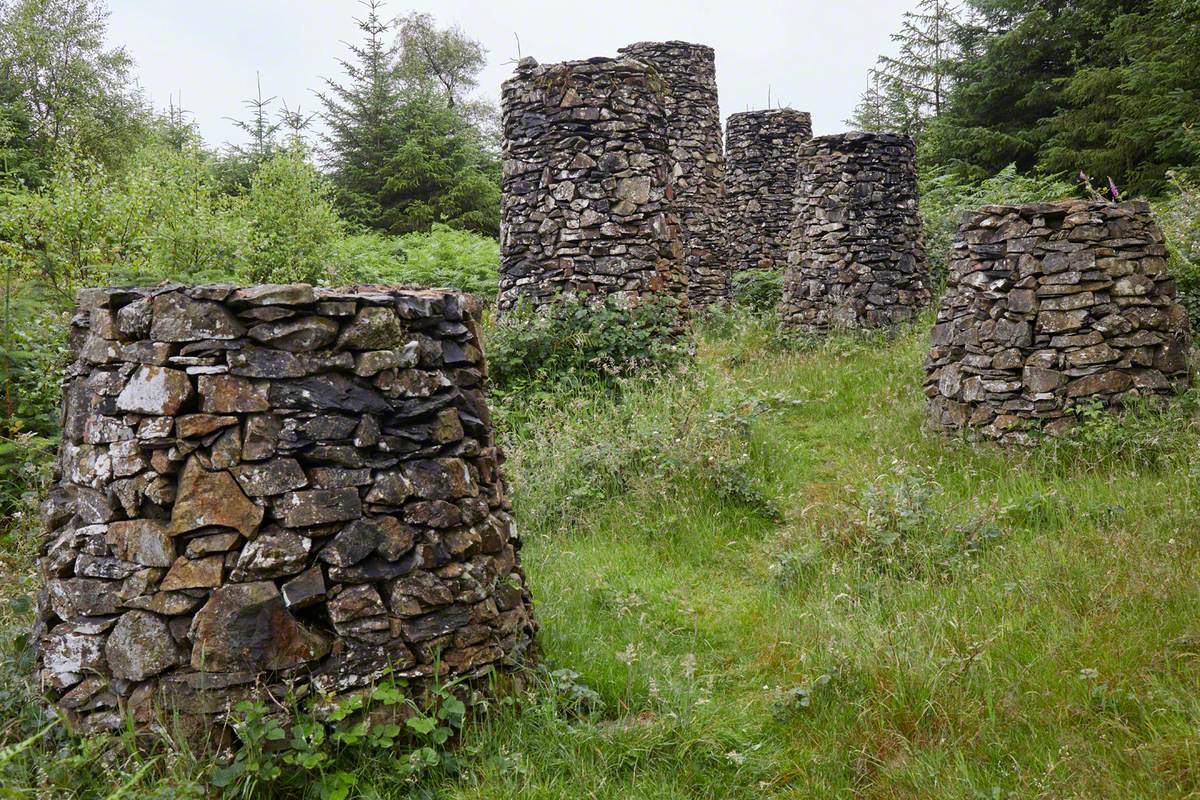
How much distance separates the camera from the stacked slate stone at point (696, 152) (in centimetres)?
1527

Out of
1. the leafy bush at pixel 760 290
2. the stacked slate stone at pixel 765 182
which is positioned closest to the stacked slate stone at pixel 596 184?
the leafy bush at pixel 760 290

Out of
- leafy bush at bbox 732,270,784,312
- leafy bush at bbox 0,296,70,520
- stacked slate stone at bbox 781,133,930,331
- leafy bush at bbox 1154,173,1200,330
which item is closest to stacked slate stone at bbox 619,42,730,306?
leafy bush at bbox 732,270,784,312

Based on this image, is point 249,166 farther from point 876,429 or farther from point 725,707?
point 725,707

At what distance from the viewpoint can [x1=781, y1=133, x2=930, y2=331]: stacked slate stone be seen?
10625 mm

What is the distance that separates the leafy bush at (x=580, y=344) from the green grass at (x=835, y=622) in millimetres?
1231

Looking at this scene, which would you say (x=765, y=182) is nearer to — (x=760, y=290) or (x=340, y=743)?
(x=760, y=290)

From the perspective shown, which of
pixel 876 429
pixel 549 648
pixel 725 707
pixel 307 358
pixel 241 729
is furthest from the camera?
pixel 876 429

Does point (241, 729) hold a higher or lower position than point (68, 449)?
lower

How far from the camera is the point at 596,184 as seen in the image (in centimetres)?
860

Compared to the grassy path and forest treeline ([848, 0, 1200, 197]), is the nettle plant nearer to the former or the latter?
the grassy path

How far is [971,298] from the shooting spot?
6848 mm

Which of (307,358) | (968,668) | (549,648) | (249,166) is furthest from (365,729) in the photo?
(249,166)

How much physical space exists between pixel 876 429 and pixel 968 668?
4152 mm

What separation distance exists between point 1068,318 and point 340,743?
238 inches
